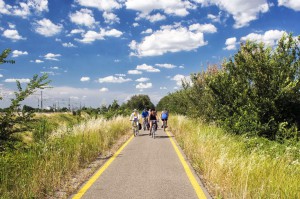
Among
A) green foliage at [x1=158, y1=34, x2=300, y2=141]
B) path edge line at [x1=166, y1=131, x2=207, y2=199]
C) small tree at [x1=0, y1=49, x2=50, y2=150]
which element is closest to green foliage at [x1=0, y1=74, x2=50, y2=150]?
small tree at [x1=0, y1=49, x2=50, y2=150]

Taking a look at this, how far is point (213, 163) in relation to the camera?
8375 mm

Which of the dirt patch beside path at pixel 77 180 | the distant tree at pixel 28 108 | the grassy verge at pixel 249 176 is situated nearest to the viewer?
the grassy verge at pixel 249 176

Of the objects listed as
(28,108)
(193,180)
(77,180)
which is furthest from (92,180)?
(193,180)

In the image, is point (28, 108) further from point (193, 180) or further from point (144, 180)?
point (193, 180)

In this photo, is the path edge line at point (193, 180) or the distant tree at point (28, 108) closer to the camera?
the path edge line at point (193, 180)

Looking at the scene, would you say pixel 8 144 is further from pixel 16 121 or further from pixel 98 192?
pixel 98 192

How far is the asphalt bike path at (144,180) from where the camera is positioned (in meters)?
6.88

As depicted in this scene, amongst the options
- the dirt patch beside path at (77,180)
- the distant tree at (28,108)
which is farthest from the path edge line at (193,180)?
the distant tree at (28,108)

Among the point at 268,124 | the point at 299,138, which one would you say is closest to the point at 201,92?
the point at 268,124

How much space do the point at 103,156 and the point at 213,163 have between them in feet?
18.0

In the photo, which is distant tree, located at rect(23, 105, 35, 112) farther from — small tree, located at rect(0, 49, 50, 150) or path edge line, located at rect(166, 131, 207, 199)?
path edge line, located at rect(166, 131, 207, 199)

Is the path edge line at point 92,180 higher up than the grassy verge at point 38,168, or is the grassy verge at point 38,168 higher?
the grassy verge at point 38,168

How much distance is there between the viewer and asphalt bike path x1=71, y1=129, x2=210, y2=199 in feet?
22.6

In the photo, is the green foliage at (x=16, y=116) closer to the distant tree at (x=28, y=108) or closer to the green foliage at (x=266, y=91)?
the distant tree at (x=28, y=108)
